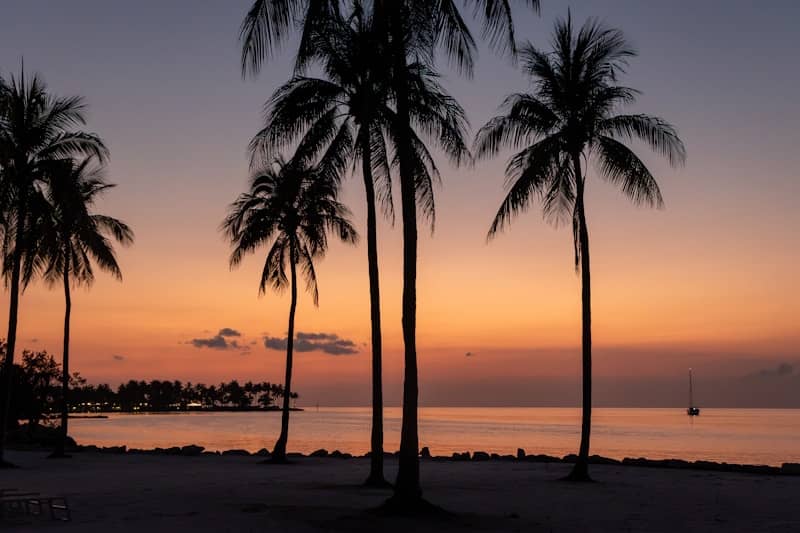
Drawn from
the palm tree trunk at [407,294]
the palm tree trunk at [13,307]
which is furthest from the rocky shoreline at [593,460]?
the palm tree trunk at [407,294]

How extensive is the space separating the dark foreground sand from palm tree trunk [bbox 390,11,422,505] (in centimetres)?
101

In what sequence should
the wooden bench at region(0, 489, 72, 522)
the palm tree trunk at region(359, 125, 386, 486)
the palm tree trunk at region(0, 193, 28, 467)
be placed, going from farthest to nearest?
the palm tree trunk at region(0, 193, 28, 467), the palm tree trunk at region(359, 125, 386, 486), the wooden bench at region(0, 489, 72, 522)

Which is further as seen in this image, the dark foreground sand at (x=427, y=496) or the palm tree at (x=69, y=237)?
the palm tree at (x=69, y=237)

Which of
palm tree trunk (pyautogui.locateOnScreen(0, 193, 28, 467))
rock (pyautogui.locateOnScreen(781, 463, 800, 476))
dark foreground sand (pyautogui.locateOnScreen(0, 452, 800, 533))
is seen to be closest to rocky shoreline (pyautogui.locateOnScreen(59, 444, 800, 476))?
rock (pyautogui.locateOnScreen(781, 463, 800, 476))

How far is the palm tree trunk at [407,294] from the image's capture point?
53.1 feet

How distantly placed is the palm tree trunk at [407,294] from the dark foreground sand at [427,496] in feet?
3.32

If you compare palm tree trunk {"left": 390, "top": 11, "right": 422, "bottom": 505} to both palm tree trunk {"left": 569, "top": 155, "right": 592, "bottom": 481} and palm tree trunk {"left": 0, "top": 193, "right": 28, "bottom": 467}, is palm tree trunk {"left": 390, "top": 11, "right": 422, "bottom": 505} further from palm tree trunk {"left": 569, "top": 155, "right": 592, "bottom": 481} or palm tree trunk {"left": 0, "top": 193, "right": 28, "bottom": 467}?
palm tree trunk {"left": 0, "top": 193, "right": 28, "bottom": 467}

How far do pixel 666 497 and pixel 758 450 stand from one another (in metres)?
67.9

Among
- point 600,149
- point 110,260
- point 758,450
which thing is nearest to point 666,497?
point 600,149

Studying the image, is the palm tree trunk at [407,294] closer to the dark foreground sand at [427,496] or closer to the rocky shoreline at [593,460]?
the dark foreground sand at [427,496]

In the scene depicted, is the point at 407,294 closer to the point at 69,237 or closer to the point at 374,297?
the point at 374,297

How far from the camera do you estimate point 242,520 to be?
49.4 ft

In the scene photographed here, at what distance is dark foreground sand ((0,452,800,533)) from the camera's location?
14.9 metres

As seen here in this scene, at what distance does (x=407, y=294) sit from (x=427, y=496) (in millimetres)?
5466
